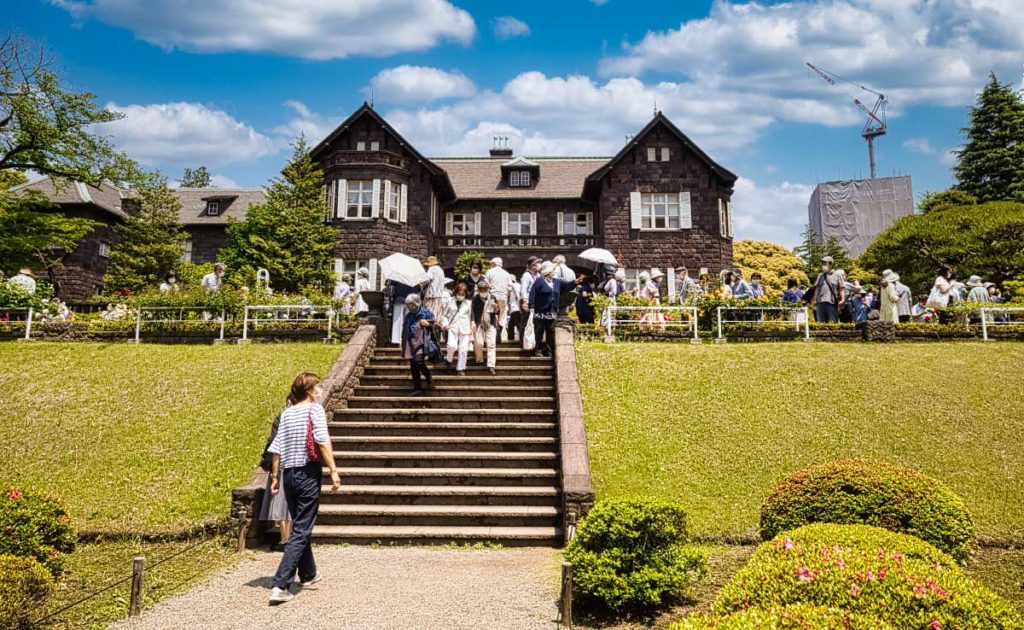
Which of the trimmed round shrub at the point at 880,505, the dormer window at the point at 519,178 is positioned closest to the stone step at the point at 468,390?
the trimmed round shrub at the point at 880,505

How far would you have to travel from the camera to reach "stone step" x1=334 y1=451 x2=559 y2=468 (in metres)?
9.55

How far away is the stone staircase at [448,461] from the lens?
846 cm

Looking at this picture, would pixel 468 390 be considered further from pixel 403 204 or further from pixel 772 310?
pixel 403 204

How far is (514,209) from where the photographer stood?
111 feet

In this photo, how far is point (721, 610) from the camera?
4.07 metres

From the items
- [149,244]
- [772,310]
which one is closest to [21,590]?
[772,310]

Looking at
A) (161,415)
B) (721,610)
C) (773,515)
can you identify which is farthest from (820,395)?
(161,415)

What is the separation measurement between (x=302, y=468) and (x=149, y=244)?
3076 cm

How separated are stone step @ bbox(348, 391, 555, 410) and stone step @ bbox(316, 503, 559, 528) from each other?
2.78 metres

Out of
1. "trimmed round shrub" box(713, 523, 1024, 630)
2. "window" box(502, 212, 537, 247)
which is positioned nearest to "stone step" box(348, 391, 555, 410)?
"trimmed round shrub" box(713, 523, 1024, 630)

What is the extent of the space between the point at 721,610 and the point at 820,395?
8810 millimetres

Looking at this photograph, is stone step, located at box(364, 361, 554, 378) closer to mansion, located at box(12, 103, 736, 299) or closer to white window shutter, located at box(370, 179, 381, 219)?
mansion, located at box(12, 103, 736, 299)

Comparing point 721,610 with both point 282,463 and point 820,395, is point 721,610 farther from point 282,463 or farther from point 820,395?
point 820,395

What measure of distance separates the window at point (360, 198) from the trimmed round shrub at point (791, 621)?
27.8 metres
